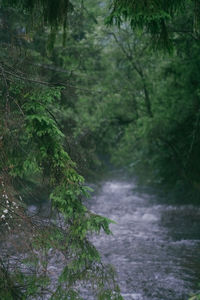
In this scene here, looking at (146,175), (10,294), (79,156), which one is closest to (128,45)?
(146,175)

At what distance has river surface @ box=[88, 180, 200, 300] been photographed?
796 centimetres

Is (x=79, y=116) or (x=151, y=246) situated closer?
(x=151, y=246)

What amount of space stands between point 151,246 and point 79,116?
8.44 meters

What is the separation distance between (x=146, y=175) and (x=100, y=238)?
9556 millimetres

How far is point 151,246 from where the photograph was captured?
1077 centimetres

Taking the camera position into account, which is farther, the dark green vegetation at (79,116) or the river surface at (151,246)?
the river surface at (151,246)

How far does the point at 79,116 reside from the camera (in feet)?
57.8

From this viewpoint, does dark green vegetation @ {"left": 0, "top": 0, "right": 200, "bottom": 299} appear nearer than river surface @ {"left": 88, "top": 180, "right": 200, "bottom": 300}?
Yes

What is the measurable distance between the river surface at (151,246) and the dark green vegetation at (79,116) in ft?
3.20

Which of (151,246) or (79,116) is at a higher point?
(79,116)

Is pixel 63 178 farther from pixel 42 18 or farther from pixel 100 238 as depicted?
pixel 100 238

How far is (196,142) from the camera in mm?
14750

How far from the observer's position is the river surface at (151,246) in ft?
26.1

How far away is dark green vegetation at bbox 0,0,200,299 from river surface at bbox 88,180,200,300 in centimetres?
98
